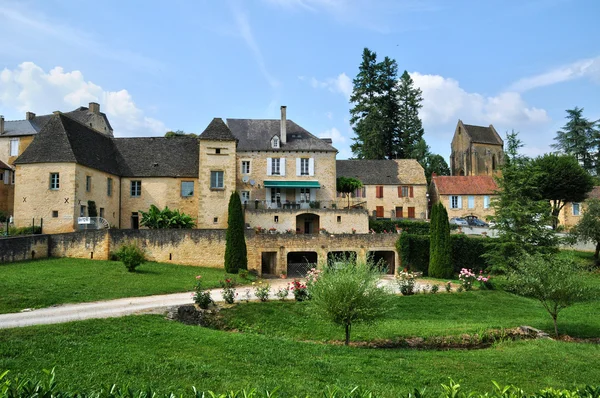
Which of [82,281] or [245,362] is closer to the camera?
[245,362]

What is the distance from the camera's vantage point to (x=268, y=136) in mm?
40312

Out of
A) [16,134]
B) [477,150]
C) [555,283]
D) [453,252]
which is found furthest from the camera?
[477,150]

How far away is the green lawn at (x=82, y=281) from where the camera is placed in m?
16.5

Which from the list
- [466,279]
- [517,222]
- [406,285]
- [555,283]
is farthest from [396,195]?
[555,283]

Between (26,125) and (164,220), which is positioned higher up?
(26,125)

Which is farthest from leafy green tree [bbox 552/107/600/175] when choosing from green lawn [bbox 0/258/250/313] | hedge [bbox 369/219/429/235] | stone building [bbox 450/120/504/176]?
green lawn [bbox 0/258/250/313]

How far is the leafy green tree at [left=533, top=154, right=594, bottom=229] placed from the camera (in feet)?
139

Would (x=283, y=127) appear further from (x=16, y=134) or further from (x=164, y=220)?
(x=16, y=134)

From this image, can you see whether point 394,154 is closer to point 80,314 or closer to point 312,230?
point 312,230

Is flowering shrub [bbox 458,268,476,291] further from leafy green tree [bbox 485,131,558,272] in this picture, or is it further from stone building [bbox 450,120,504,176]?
stone building [bbox 450,120,504,176]

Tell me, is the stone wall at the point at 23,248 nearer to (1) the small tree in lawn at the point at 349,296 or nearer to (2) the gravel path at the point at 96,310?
(2) the gravel path at the point at 96,310

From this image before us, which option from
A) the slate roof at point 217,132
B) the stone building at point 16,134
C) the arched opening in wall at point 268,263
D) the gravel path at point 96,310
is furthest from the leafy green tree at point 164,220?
the stone building at point 16,134

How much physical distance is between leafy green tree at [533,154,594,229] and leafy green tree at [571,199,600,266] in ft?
22.7

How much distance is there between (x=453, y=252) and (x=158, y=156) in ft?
80.4
